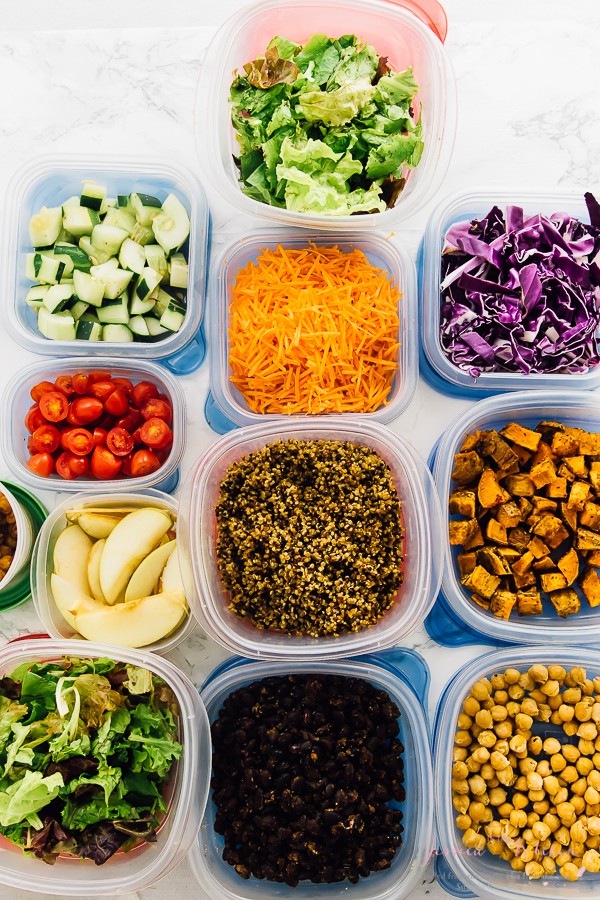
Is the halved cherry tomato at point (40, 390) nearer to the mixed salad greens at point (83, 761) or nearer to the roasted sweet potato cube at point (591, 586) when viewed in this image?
the mixed salad greens at point (83, 761)

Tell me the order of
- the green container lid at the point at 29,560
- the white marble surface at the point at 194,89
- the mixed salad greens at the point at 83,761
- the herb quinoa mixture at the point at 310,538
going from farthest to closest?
the white marble surface at the point at 194,89 → the green container lid at the point at 29,560 → the herb quinoa mixture at the point at 310,538 → the mixed salad greens at the point at 83,761

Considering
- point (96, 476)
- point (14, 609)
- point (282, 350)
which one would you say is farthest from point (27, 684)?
point (282, 350)

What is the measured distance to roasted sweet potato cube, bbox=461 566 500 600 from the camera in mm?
1647

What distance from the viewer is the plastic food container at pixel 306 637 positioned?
1561mm

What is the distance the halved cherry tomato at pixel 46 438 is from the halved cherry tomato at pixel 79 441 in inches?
1.1

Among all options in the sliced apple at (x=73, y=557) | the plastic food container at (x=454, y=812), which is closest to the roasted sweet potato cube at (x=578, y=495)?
the plastic food container at (x=454, y=812)

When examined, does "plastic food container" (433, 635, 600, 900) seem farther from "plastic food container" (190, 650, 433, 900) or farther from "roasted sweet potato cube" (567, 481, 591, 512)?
"roasted sweet potato cube" (567, 481, 591, 512)

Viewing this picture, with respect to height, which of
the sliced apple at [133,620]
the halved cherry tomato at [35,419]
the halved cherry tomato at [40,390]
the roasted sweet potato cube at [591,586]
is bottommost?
the sliced apple at [133,620]

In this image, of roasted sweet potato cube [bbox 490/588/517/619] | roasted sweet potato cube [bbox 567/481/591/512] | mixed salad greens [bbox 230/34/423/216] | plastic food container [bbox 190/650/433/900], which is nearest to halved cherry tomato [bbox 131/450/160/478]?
plastic food container [bbox 190/650/433/900]

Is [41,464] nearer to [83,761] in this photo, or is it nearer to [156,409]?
[156,409]

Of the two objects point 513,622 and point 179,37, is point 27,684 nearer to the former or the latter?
point 513,622

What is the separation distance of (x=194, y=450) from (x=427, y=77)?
3.49ft

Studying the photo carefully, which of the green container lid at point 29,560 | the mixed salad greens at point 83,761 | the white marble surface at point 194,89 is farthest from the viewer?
the white marble surface at point 194,89

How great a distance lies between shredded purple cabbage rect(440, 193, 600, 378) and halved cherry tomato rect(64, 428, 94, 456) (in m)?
0.88
